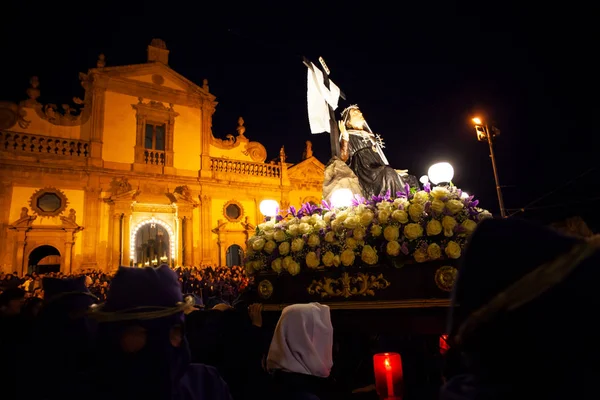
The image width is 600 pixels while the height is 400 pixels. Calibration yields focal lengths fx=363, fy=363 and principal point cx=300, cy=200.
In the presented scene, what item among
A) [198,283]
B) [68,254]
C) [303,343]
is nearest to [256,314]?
[303,343]

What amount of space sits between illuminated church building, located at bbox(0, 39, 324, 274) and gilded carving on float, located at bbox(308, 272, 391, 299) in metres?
17.6

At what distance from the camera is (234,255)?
2244 cm

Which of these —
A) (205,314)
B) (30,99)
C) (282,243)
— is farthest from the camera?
Result: (30,99)

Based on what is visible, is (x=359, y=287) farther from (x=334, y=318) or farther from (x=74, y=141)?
(x=74, y=141)

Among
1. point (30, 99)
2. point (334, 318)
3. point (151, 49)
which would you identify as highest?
point (151, 49)

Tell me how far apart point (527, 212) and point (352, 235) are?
828 inches

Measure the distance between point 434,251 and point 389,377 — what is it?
4.15 feet

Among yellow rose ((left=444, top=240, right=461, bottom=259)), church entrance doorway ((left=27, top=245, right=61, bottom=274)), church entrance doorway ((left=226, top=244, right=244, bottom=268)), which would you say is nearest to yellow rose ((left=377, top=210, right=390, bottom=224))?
yellow rose ((left=444, top=240, right=461, bottom=259))

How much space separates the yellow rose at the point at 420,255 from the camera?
332 cm

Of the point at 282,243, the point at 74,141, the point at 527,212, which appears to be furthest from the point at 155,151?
the point at 527,212

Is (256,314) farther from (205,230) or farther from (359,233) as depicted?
(205,230)

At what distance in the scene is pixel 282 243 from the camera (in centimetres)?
419

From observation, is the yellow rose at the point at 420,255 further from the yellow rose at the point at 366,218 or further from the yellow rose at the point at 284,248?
the yellow rose at the point at 284,248

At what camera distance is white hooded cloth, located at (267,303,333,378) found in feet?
8.20
